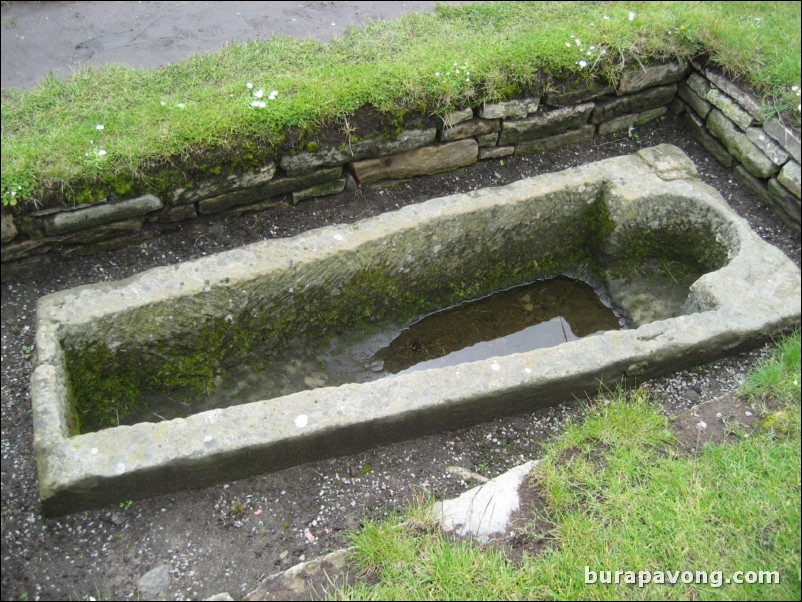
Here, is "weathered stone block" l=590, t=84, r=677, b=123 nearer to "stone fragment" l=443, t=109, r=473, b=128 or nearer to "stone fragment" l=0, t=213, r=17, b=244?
"stone fragment" l=443, t=109, r=473, b=128

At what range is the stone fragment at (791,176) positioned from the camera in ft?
11.6

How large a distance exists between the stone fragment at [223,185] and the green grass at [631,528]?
1787 mm

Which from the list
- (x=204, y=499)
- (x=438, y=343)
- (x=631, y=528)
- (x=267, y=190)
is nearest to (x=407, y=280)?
(x=438, y=343)

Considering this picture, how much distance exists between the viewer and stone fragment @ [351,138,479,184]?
12.3 ft

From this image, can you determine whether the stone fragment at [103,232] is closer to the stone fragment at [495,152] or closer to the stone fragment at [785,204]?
the stone fragment at [495,152]

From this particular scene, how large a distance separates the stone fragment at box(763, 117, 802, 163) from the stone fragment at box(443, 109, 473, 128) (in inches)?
62.1

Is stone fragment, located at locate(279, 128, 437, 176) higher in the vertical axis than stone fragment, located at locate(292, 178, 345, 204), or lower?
higher

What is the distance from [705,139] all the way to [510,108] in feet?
4.05

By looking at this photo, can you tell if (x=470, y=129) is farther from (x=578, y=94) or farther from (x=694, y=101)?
(x=694, y=101)

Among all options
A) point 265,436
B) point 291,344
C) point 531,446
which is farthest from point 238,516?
point 531,446

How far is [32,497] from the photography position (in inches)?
108

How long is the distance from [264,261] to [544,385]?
1.41m

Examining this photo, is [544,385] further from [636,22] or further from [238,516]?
[636,22]

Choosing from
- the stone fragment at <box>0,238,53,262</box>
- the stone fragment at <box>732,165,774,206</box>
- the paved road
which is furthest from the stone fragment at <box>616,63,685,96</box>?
the stone fragment at <box>0,238,53,262</box>
